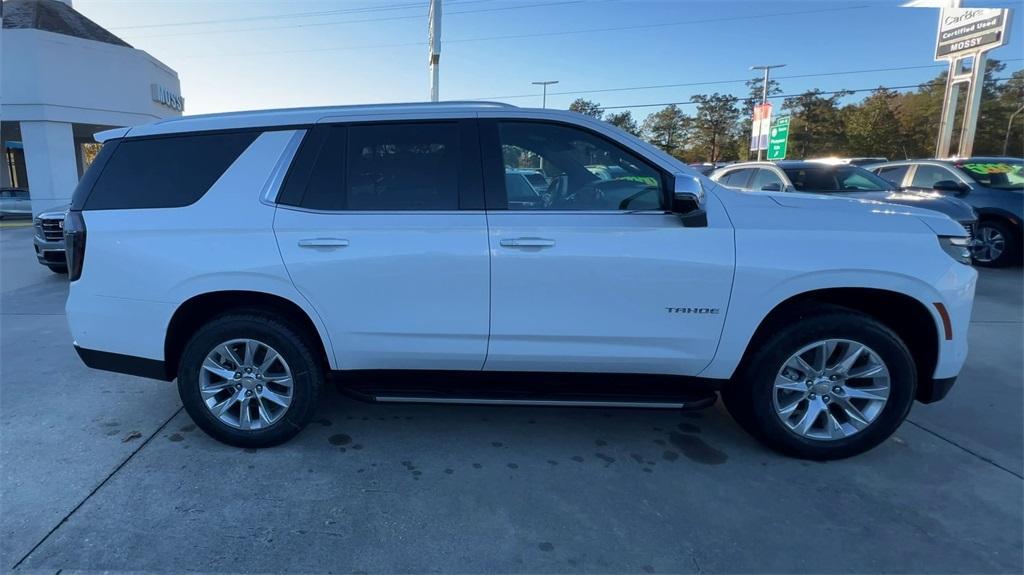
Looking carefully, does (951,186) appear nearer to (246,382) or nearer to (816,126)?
(246,382)

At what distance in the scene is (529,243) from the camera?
9.59ft

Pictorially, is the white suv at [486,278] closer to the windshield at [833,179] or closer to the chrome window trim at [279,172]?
the chrome window trim at [279,172]

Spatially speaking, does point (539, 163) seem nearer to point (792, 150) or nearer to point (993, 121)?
point (792, 150)

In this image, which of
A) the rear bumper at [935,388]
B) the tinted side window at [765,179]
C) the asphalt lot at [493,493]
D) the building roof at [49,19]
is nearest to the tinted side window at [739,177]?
the tinted side window at [765,179]

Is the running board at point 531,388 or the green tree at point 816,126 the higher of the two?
the green tree at point 816,126

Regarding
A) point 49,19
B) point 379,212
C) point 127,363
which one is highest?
point 49,19

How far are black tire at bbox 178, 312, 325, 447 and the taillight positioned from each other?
0.75m

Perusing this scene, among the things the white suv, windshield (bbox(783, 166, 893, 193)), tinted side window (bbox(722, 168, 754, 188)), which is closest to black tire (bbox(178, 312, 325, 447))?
the white suv

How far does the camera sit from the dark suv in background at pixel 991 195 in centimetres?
892

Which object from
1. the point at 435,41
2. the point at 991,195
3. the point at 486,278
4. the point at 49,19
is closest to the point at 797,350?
the point at 486,278

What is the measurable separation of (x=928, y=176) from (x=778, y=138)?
13.1m

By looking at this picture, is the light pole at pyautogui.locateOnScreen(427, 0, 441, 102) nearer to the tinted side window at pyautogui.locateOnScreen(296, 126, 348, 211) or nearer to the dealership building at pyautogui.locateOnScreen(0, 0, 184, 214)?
the dealership building at pyautogui.locateOnScreen(0, 0, 184, 214)

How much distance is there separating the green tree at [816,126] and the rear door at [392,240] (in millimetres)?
58967

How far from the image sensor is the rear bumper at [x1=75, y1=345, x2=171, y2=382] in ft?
10.5
